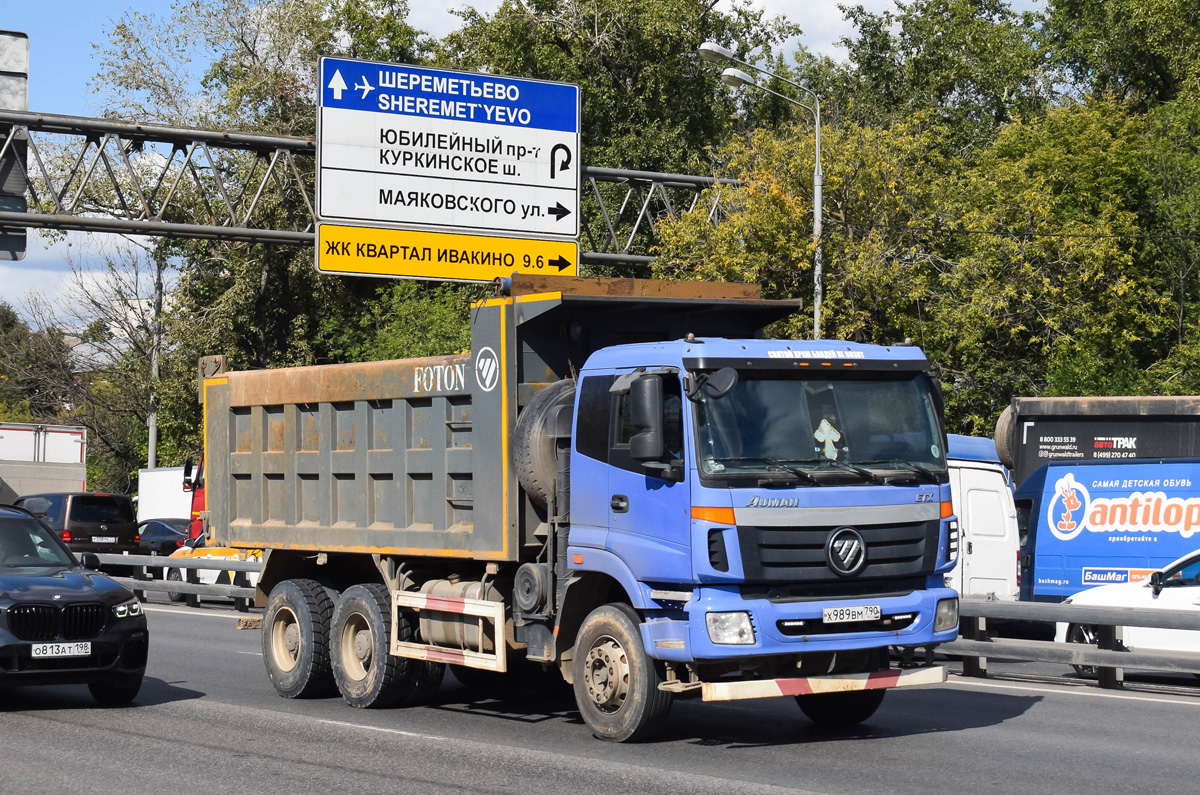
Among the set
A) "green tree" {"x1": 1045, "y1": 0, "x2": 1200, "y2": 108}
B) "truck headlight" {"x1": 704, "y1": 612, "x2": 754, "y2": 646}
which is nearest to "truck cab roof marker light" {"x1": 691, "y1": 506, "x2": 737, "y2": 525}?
"truck headlight" {"x1": 704, "y1": 612, "x2": 754, "y2": 646}

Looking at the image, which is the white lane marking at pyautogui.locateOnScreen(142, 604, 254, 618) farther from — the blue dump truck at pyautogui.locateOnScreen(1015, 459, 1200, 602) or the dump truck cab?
the dump truck cab

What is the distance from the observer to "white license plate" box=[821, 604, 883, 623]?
30.3 ft

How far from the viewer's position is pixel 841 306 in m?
28.2

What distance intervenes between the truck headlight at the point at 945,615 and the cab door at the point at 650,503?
1.83 metres

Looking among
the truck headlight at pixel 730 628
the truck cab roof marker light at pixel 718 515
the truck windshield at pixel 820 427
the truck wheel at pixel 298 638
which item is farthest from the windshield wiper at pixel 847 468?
the truck wheel at pixel 298 638

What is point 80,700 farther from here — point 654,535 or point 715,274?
point 715,274

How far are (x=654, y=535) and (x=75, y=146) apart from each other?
34954 millimetres

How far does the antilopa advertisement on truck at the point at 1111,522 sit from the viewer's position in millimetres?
17578

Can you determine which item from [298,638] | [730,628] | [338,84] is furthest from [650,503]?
[338,84]

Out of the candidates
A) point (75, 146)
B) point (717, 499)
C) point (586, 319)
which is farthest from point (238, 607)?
point (75, 146)

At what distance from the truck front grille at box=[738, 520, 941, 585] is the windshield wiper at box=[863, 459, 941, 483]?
289 millimetres

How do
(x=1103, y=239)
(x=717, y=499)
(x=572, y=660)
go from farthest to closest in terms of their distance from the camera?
(x=1103, y=239) < (x=572, y=660) < (x=717, y=499)

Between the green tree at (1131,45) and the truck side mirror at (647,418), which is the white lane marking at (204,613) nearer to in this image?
the truck side mirror at (647,418)

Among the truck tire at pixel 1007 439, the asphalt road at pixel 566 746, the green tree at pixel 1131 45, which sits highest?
the green tree at pixel 1131 45
